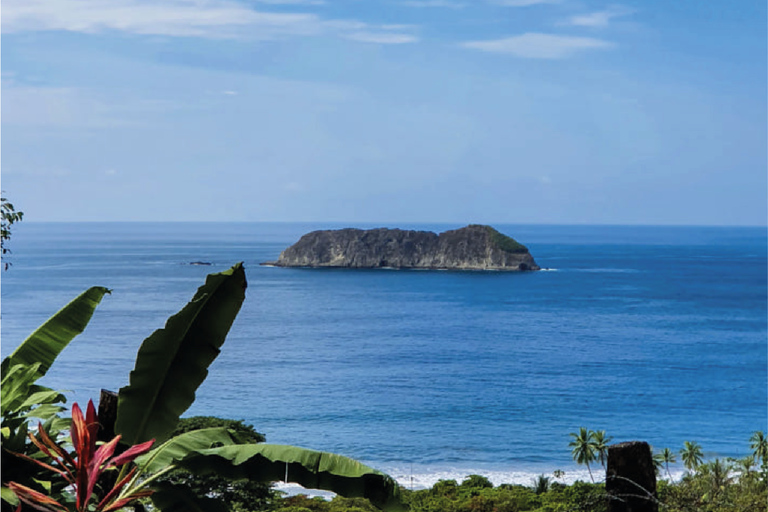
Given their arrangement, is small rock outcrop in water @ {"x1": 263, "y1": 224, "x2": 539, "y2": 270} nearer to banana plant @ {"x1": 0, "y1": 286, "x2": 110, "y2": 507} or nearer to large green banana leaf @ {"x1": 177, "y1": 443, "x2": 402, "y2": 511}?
banana plant @ {"x1": 0, "y1": 286, "x2": 110, "y2": 507}

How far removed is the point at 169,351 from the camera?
4.43 m

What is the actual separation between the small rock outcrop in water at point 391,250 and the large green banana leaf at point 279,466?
450ft

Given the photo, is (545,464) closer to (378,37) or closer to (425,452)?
(425,452)

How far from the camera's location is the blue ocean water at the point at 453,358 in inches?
2260

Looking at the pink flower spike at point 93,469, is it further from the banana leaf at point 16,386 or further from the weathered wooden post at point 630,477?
the weathered wooden post at point 630,477

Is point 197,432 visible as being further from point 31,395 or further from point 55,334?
point 55,334

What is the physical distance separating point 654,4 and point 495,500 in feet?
556

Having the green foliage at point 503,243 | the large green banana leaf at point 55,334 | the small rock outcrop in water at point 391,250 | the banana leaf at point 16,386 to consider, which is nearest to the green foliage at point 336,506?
the large green banana leaf at point 55,334

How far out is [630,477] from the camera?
5.48m

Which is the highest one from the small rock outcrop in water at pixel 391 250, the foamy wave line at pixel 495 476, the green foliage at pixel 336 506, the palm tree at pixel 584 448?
the small rock outcrop in water at pixel 391 250

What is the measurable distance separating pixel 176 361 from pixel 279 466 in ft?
2.83

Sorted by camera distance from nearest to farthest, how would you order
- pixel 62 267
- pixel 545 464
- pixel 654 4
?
pixel 545 464
pixel 62 267
pixel 654 4

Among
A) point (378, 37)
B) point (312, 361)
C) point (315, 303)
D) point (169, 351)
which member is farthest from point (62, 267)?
point (169, 351)

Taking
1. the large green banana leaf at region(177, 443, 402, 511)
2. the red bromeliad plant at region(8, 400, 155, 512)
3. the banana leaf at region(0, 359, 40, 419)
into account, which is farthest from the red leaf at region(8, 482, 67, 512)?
the banana leaf at region(0, 359, 40, 419)
